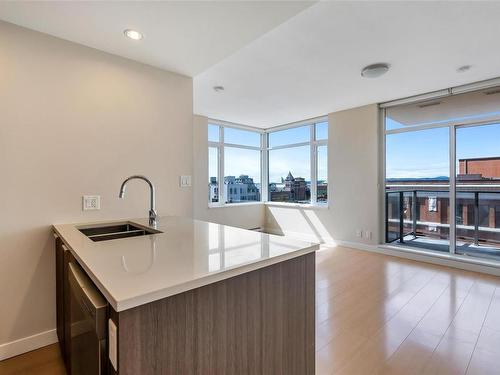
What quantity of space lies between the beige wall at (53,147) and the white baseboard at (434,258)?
12.2 feet

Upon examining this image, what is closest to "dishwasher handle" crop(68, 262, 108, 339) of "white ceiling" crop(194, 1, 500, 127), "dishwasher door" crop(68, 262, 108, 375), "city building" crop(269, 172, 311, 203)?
"dishwasher door" crop(68, 262, 108, 375)

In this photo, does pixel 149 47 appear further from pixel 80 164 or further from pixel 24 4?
pixel 80 164

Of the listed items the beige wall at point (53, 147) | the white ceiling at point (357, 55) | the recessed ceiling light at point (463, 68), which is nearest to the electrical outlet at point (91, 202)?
the beige wall at point (53, 147)

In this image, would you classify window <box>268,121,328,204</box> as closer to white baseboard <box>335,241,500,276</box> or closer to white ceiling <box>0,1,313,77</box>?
white baseboard <box>335,241,500,276</box>

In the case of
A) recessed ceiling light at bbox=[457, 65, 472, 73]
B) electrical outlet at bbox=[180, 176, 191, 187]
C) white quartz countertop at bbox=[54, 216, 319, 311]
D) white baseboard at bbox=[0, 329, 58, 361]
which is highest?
recessed ceiling light at bbox=[457, 65, 472, 73]

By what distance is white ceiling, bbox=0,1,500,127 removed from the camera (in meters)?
1.75

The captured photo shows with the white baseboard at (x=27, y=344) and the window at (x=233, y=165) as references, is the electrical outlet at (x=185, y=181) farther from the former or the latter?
the window at (x=233, y=165)

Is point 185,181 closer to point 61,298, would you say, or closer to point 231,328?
point 61,298

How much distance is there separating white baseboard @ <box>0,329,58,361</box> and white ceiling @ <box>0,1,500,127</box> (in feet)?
7.51

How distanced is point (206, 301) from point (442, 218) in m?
4.31

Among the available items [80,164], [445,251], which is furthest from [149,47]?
[445,251]

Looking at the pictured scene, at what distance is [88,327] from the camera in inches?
38.4

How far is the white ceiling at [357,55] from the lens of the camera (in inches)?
80.7

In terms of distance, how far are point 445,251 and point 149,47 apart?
4.70 m
